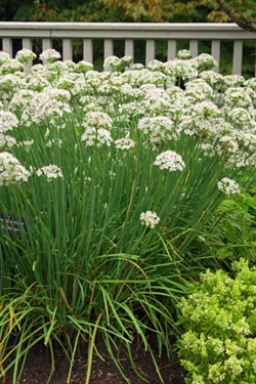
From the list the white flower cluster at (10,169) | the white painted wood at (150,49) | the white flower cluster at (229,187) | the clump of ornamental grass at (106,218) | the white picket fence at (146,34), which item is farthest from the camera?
the white painted wood at (150,49)

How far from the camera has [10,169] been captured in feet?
7.72

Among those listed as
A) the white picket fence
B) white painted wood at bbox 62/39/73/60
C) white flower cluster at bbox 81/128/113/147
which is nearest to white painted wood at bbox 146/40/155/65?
the white picket fence

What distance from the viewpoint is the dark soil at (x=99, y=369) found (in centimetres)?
270

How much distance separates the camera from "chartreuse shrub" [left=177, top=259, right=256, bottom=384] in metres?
2.41

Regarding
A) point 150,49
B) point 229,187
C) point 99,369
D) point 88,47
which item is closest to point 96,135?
point 229,187

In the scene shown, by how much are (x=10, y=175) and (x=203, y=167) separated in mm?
1047

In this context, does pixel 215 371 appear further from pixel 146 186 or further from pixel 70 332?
pixel 146 186

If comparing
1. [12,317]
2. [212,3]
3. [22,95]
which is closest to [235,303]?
[12,317]

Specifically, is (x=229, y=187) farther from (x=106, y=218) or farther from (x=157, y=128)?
(x=106, y=218)

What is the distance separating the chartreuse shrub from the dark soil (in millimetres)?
156

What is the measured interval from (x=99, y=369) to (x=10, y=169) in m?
0.97

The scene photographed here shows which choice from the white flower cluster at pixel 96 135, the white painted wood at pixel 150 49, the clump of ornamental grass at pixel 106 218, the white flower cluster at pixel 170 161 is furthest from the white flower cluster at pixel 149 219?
the white painted wood at pixel 150 49

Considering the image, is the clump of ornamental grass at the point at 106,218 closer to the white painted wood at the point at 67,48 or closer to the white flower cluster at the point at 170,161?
the white flower cluster at the point at 170,161

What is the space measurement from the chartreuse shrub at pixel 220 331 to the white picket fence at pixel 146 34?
3.76 meters
